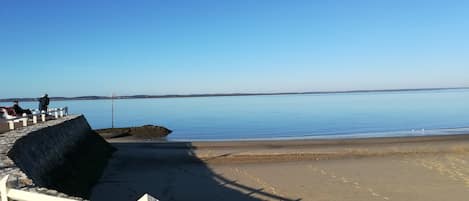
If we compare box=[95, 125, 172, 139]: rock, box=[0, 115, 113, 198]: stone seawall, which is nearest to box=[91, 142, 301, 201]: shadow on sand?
box=[0, 115, 113, 198]: stone seawall

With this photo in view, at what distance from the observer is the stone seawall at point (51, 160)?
32.5 ft

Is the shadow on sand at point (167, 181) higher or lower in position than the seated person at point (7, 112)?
lower

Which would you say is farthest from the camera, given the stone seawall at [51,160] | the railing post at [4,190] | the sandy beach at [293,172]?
the sandy beach at [293,172]

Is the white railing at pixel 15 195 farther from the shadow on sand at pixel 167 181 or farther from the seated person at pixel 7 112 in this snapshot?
the seated person at pixel 7 112

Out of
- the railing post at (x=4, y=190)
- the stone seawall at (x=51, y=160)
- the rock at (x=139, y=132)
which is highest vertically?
the railing post at (x=4, y=190)

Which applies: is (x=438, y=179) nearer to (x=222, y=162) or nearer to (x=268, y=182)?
(x=268, y=182)

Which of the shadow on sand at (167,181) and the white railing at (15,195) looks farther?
the shadow on sand at (167,181)

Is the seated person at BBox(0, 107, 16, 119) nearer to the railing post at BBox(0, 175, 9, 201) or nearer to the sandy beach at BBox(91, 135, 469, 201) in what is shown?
the sandy beach at BBox(91, 135, 469, 201)

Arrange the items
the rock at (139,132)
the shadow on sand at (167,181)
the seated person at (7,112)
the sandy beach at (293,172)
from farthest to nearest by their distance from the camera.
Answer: the rock at (139,132) → the seated person at (7,112) → the sandy beach at (293,172) → the shadow on sand at (167,181)

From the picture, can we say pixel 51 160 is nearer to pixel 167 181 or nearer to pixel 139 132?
pixel 167 181

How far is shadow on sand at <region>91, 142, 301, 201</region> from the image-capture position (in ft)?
48.7

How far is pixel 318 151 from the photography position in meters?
26.2

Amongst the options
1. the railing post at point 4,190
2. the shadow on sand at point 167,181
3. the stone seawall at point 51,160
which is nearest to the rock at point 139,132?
the shadow on sand at point 167,181

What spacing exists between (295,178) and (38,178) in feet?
30.5
